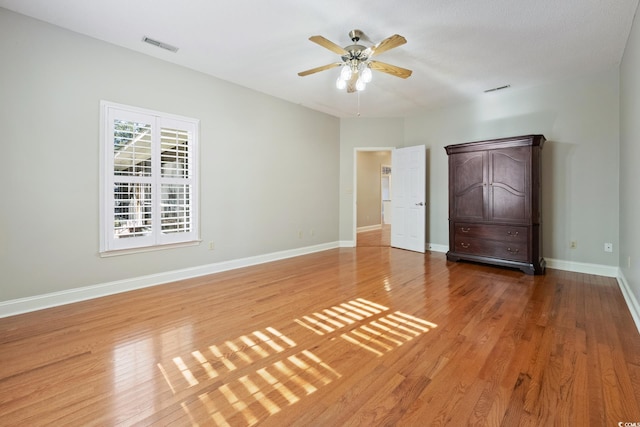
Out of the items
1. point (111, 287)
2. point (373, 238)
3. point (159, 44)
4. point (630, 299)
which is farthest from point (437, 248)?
point (159, 44)

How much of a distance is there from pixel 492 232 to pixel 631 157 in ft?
6.01

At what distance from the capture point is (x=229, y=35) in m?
3.09

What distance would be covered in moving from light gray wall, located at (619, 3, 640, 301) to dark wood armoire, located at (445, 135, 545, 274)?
2.79ft

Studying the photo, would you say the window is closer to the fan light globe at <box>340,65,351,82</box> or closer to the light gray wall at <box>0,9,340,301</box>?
the light gray wall at <box>0,9,340,301</box>

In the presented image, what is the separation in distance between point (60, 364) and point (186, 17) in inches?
122

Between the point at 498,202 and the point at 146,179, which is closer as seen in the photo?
the point at 146,179

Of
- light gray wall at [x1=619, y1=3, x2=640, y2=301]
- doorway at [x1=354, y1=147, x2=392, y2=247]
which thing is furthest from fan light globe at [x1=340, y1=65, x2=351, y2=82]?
doorway at [x1=354, y1=147, x2=392, y2=247]

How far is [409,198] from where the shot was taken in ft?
19.3

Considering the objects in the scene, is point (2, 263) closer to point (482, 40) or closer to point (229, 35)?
point (229, 35)

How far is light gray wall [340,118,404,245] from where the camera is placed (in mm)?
6168

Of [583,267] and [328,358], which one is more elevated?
[583,267]

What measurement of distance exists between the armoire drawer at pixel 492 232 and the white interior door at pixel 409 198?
923 mm

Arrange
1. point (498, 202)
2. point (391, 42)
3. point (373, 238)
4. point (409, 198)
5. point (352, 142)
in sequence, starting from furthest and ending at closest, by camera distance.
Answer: point (373, 238), point (352, 142), point (409, 198), point (498, 202), point (391, 42)

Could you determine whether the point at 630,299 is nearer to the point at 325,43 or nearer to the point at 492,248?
the point at 492,248
